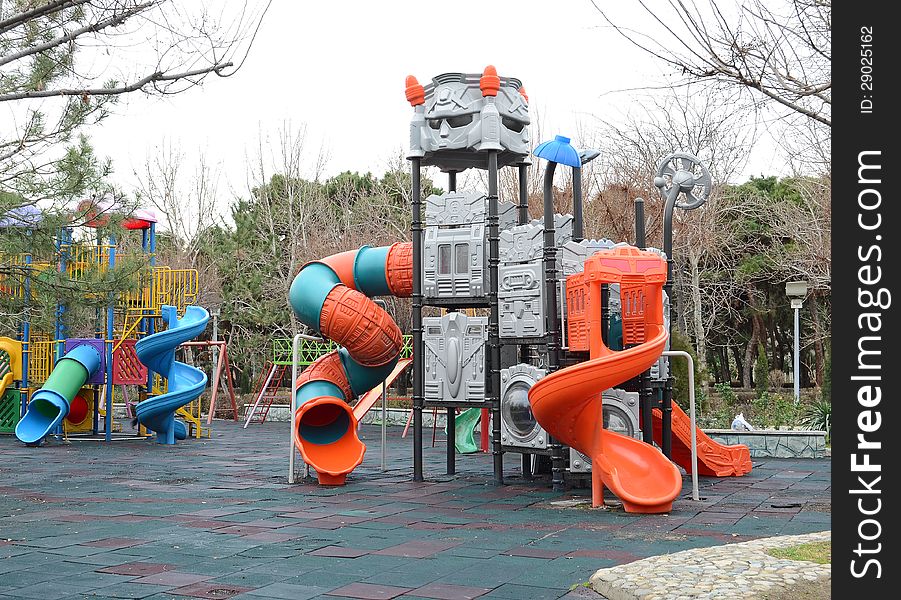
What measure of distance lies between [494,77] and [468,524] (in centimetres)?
494

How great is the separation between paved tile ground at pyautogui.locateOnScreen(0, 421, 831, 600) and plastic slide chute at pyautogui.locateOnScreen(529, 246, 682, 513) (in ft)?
0.98

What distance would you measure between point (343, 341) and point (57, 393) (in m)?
6.92

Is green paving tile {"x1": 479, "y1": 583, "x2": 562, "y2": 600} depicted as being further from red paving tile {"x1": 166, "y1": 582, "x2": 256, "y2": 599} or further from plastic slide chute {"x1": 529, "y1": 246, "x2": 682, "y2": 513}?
plastic slide chute {"x1": 529, "y1": 246, "x2": 682, "y2": 513}

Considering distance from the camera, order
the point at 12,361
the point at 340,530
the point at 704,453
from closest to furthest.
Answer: the point at 340,530
the point at 704,453
the point at 12,361

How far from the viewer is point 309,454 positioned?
405 inches

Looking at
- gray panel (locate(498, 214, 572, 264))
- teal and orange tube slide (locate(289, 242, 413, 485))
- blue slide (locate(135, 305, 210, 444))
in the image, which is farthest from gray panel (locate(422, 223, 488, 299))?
blue slide (locate(135, 305, 210, 444))

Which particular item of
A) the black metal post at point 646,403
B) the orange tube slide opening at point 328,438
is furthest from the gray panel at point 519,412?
the orange tube slide opening at point 328,438

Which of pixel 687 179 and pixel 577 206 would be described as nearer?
pixel 687 179

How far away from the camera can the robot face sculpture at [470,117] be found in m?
10.2

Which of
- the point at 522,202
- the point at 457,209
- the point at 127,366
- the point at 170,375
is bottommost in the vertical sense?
the point at 170,375

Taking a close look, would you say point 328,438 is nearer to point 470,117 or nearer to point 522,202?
point 522,202

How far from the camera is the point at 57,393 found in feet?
49.3

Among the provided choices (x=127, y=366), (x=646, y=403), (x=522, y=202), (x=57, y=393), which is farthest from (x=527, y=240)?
(x=127, y=366)

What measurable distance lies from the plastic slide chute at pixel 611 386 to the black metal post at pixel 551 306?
0.92 meters
